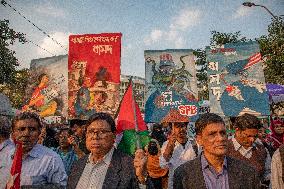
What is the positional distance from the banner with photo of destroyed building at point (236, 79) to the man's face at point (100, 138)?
149 inches

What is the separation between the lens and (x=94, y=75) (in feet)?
16.9

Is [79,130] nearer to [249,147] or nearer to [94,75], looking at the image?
[94,75]

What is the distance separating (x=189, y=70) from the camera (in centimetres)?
650

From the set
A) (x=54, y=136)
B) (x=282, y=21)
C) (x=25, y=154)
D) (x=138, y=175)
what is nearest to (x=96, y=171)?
(x=138, y=175)

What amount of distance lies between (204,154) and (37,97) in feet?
11.5

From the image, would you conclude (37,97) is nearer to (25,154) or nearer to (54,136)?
(25,154)

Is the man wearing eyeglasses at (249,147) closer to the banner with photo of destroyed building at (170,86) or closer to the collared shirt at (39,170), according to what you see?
the banner with photo of destroyed building at (170,86)

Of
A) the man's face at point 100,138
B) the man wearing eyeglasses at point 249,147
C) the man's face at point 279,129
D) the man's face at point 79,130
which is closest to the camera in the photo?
the man's face at point 100,138

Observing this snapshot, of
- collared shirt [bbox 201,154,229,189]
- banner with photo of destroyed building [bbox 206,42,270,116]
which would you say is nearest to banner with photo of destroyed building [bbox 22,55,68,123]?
banner with photo of destroyed building [bbox 206,42,270,116]

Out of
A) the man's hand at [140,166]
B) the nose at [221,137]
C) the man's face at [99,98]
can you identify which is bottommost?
the man's hand at [140,166]

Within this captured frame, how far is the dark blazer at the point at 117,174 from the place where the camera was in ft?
9.34

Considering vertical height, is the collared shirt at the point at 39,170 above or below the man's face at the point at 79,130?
below

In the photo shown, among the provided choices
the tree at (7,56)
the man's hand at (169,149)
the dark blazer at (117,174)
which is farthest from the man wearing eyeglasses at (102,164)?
the tree at (7,56)

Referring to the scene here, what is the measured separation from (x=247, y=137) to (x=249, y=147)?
0.43 ft
